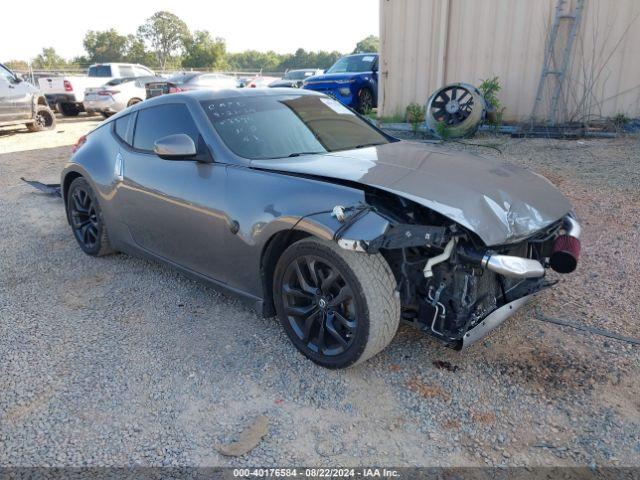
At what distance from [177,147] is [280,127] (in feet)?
2.42

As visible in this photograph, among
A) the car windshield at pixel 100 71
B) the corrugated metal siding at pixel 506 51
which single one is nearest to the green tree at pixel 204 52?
the car windshield at pixel 100 71

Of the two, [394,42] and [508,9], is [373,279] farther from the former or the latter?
[394,42]

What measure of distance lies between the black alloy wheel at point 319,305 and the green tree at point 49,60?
60.0m

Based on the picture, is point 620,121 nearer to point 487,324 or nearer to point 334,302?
point 487,324

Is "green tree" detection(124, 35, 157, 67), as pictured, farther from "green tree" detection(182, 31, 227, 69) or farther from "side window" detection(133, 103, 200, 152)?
"side window" detection(133, 103, 200, 152)

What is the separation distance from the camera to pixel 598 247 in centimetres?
441

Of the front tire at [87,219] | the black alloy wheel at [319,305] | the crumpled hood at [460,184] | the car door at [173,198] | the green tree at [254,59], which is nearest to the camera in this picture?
A: the crumpled hood at [460,184]

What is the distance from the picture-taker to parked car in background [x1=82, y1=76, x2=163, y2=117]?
15680 millimetres

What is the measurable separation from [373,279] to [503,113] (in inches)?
322

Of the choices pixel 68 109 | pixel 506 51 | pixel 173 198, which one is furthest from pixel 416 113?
pixel 68 109

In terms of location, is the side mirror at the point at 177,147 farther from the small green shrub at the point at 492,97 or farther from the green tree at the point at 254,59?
the green tree at the point at 254,59

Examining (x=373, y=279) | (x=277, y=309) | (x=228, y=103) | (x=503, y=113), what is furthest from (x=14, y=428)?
(x=503, y=113)

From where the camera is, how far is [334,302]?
2.75 meters

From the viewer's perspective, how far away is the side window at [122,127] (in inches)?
168
